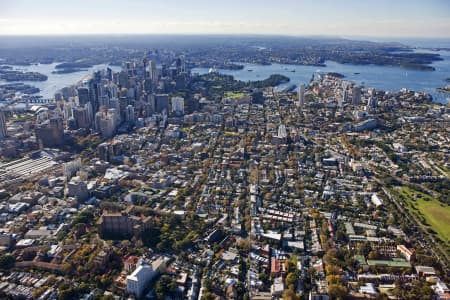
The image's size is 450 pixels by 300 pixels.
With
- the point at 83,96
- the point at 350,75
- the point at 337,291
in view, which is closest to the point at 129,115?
the point at 83,96

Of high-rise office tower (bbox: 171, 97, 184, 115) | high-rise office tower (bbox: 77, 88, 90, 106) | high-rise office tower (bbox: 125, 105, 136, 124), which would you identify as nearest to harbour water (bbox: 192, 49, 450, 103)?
high-rise office tower (bbox: 171, 97, 184, 115)

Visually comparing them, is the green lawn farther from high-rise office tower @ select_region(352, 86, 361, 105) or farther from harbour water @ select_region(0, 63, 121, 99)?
harbour water @ select_region(0, 63, 121, 99)

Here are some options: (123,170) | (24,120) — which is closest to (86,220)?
(123,170)

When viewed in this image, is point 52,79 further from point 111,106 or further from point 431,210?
point 431,210

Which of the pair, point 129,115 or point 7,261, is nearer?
point 7,261

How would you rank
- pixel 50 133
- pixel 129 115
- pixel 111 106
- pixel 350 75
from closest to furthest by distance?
pixel 50 133 → pixel 129 115 → pixel 111 106 → pixel 350 75

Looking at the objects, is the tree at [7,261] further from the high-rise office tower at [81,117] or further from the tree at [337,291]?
the high-rise office tower at [81,117]

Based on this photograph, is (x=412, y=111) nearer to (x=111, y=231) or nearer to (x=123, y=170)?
(x=123, y=170)

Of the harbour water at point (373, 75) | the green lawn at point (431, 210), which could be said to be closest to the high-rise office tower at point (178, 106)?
the harbour water at point (373, 75)
